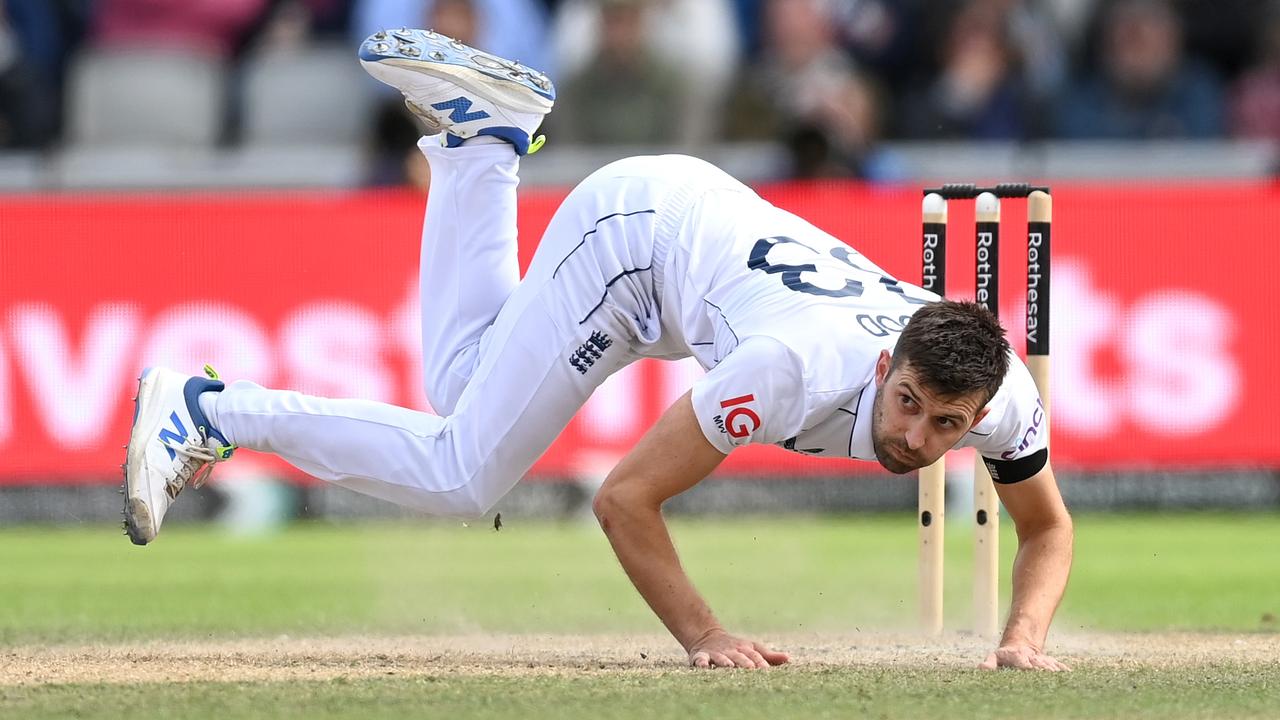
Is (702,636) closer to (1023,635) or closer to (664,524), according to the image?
(664,524)

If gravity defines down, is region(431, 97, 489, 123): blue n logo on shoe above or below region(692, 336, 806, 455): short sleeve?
above

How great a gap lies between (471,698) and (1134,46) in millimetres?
9163

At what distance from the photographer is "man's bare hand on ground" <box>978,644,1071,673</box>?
217 inches

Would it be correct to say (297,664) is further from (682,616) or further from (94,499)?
(94,499)

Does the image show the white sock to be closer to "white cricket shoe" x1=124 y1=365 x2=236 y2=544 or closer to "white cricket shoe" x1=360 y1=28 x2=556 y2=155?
"white cricket shoe" x1=124 y1=365 x2=236 y2=544

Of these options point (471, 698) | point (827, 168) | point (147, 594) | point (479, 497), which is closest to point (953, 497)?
point (827, 168)

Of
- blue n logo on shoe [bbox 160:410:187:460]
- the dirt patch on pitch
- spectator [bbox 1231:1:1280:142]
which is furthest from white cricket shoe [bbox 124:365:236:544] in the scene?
spectator [bbox 1231:1:1280:142]

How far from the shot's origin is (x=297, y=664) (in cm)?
591

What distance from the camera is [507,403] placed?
5.91 m

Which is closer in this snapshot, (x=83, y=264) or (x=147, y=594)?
A: (x=147, y=594)

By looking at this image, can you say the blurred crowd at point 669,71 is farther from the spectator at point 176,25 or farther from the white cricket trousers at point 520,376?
the white cricket trousers at point 520,376

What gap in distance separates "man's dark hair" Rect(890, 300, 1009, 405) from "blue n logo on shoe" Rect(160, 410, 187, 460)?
222 cm

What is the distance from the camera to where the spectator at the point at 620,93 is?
12461mm

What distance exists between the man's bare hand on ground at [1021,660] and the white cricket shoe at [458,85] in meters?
2.21
